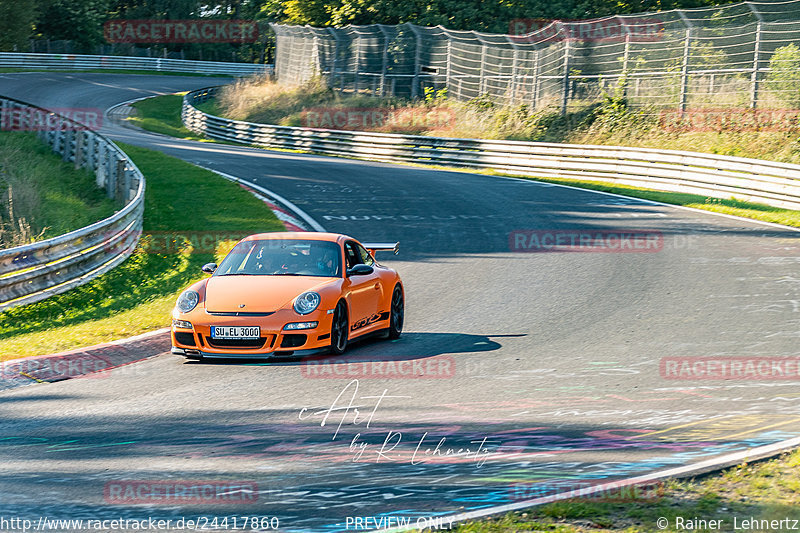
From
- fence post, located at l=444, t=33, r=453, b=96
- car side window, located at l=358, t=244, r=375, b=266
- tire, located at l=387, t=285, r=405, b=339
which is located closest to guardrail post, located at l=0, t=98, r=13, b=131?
fence post, located at l=444, t=33, r=453, b=96

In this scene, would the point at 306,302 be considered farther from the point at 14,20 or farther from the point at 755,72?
the point at 14,20

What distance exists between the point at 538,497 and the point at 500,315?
270 inches

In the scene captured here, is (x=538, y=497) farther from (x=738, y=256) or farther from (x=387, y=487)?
(x=738, y=256)

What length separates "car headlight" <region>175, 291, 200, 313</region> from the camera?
10.5m

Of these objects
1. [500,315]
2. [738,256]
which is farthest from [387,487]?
[738,256]

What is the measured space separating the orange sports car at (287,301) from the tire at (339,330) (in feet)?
0.04

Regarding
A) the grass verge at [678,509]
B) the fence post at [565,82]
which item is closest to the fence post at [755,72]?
the fence post at [565,82]

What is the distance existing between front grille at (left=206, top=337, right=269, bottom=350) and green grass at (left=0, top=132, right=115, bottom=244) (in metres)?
9.56

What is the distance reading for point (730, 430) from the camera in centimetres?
735

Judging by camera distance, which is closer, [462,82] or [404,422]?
[404,422]

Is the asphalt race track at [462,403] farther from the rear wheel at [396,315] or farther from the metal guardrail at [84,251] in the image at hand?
the metal guardrail at [84,251]

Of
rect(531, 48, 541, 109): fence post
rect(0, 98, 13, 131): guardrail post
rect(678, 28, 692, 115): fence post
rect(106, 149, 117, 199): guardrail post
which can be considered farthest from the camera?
rect(531, 48, 541, 109): fence post

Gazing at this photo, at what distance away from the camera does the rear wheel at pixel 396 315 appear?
1166cm

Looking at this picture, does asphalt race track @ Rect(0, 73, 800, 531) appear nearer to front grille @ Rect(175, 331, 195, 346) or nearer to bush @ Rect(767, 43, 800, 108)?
front grille @ Rect(175, 331, 195, 346)
